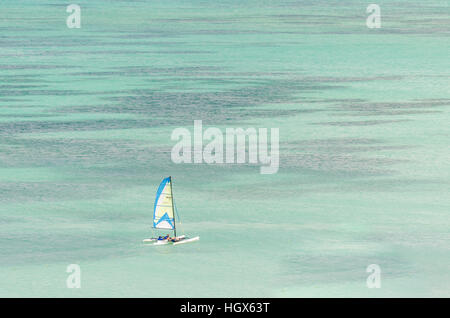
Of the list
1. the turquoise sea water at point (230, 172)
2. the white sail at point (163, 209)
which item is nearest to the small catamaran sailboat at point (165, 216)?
the white sail at point (163, 209)

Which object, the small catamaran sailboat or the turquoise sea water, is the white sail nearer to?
→ the small catamaran sailboat

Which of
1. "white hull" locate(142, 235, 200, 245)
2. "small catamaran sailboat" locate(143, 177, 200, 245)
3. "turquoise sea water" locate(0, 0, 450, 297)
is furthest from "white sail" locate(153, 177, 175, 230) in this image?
"turquoise sea water" locate(0, 0, 450, 297)

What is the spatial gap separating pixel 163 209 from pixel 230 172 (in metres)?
6.42

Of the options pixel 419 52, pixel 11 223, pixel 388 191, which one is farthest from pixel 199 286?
pixel 419 52

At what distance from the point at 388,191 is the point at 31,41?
1720 inches

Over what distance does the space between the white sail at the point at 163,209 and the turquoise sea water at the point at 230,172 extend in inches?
23.1

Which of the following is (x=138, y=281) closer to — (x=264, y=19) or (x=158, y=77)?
(x=158, y=77)

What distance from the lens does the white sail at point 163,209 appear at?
919 inches

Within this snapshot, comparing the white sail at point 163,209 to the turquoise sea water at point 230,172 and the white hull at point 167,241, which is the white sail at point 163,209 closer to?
the white hull at point 167,241

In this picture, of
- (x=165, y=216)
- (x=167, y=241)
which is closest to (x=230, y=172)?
(x=165, y=216)

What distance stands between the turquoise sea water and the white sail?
59 cm

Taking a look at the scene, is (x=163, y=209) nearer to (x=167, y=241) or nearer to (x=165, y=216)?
(x=165, y=216)

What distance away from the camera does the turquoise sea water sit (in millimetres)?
21594

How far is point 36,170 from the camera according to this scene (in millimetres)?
30094
